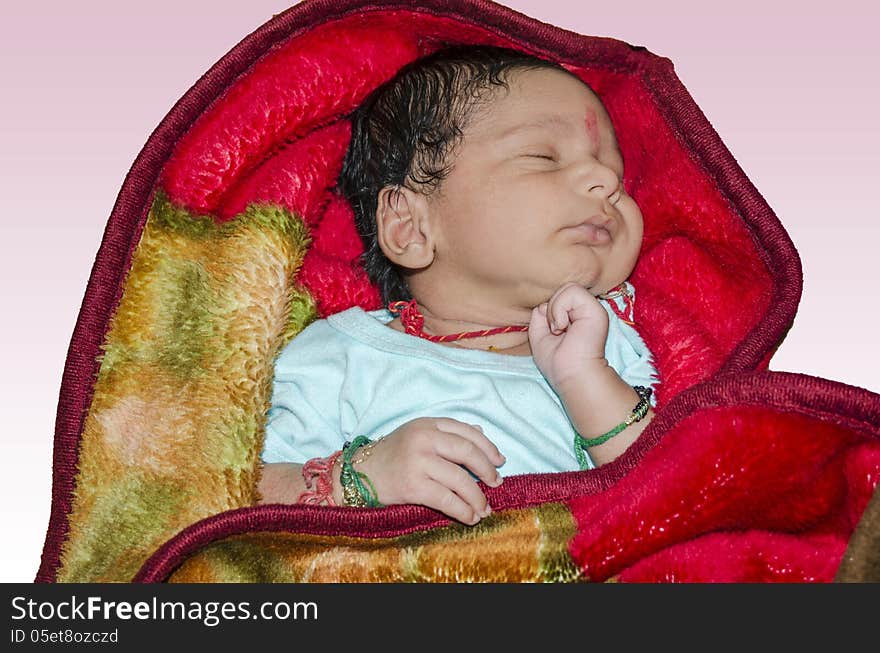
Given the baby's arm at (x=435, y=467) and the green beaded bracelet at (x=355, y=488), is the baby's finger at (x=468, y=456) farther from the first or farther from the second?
the green beaded bracelet at (x=355, y=488)

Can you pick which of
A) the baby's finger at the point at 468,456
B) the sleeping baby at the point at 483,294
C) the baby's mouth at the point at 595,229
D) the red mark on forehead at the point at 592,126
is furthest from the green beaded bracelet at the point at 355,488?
the red mark on forehead at the point at 592,126

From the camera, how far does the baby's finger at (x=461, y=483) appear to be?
153cm

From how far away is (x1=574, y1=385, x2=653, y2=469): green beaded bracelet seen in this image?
1.72 meters

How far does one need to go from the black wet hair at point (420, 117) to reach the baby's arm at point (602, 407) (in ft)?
1.41

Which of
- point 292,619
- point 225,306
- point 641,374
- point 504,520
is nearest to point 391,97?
point 225,306

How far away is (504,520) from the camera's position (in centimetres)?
153

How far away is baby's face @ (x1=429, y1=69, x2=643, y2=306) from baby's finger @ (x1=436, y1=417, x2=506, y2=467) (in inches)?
13.6

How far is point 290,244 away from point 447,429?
0.53 metres

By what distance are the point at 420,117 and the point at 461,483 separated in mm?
720

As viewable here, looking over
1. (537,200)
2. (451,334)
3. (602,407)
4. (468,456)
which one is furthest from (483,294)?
(468,456)

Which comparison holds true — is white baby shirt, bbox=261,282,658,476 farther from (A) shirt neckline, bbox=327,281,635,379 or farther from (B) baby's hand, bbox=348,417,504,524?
(B) baby's hand, bbox=348,417,504,524

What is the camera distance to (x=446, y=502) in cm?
153

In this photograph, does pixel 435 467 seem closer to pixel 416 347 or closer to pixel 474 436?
pixel 474 436

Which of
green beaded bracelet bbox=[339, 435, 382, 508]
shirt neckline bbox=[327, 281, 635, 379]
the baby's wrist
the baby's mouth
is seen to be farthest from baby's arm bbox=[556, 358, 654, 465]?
green beaded bracelet bbox=[339, 435, 382, 508]
